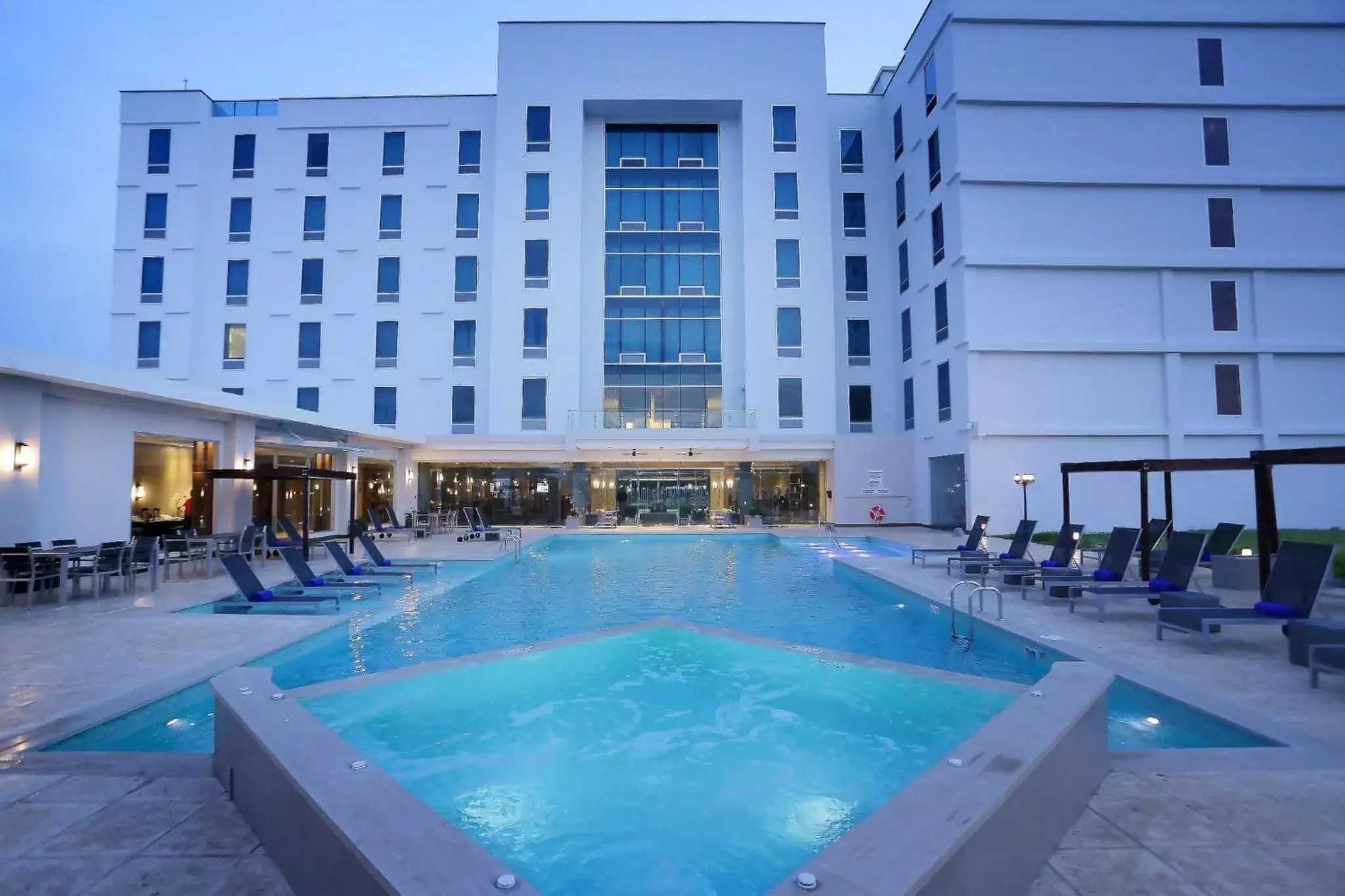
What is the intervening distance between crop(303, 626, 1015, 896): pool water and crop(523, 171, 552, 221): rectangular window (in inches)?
919

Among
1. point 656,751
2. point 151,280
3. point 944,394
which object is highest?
point 151,280

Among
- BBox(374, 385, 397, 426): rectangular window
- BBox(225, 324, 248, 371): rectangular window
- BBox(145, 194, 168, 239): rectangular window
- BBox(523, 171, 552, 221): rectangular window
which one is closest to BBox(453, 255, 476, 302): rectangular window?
BBox(523, 171, 552, 221): rectangular window

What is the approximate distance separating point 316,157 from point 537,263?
402 inches

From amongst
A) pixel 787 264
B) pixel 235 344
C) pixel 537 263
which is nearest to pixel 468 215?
pixel 537 263

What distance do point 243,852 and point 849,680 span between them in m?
4.80

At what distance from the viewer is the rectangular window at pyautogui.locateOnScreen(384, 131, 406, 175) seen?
1104 inches

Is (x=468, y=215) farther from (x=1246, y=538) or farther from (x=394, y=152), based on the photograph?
(x=1246, y=538)

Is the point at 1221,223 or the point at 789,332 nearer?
the point at 1221,223

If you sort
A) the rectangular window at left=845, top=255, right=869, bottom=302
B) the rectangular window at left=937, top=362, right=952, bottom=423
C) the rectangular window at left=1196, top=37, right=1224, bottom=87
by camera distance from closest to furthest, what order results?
the rectangular window at left=1196, top=37, right=1224, bottom=87
the rectangular window at left=937, top=362, right=952, bottom=423
the rectangular window at left=845, top=255, right=869, bottom=302

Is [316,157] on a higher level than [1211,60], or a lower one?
lower

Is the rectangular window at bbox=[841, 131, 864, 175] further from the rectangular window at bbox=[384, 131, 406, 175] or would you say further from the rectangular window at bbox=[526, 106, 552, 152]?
the rectangular window at bbox=[384, 131, 406, 175]

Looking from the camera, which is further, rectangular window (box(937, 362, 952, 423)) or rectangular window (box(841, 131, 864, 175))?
rectangular window (box(841, 131, 864, 175))

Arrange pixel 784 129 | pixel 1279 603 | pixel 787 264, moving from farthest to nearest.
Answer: pixel 784 129 < pixel 787 264 < pixel 1279 603

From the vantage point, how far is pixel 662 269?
2825cm
